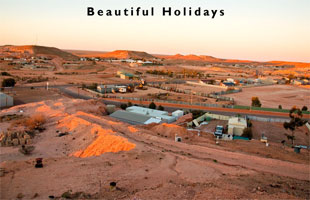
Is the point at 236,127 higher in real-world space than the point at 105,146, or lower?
lower

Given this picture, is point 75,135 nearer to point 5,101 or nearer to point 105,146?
point 105,146

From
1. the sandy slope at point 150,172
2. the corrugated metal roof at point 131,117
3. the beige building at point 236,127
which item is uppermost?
the sandy slope at point 150,172

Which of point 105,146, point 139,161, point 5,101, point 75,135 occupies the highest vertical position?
point 5,101

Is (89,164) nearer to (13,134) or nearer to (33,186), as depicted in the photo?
(33,186)

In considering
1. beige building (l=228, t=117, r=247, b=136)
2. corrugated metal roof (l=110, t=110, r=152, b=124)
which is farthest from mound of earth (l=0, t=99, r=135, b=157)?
beige building (l=228, t=117, r=247, b=136)

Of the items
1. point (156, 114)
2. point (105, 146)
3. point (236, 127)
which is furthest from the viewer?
point (156, 114)

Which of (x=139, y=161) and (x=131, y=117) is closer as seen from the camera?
(x=139, y=161)

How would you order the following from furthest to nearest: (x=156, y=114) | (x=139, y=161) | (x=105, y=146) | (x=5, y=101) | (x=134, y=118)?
1. (x=5, y=101)
2. (x=156, y=114)
3. (x=134, y=118)
4. (x=105, y=146)
5. (x=139, y=161)

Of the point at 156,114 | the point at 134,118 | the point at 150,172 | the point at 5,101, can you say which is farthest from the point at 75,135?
the point at 5,101

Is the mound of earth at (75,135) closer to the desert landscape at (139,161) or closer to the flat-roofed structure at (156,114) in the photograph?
the desert landscape at (139,161)

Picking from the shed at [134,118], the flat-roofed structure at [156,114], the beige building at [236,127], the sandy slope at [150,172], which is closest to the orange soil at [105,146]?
the sandy slope at [150,172]

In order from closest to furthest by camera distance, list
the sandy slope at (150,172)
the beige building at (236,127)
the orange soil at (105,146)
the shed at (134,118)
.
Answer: the sandy slope at (150,172), the orange soil at (105,146), the beige building at (236,127), the shed at (134,118)
